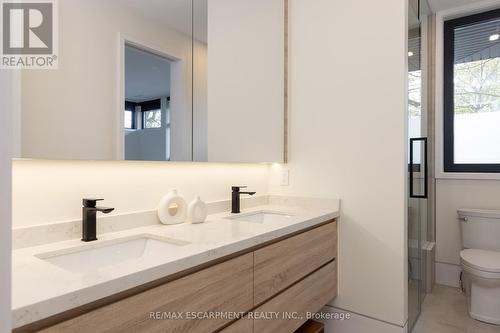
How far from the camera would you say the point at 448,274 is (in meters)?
2.84

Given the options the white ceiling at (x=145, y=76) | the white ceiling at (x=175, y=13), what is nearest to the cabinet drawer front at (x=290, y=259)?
the white ceiling at (x=145, y=76)

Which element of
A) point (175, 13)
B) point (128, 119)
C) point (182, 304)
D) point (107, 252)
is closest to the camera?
point (182, 304)

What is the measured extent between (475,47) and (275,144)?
2.19 metres

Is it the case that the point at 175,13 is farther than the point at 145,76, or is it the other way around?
the point at 175,13

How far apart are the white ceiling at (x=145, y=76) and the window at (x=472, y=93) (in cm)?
262

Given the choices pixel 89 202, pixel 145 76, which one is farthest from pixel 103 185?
pixel 145 76

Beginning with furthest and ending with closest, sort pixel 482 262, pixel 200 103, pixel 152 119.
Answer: pixel 482 262 → pixel 200 103 → pixel 152 119

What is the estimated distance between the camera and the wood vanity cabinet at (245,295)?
2.70 feet

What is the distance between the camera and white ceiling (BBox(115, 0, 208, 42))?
1407mm

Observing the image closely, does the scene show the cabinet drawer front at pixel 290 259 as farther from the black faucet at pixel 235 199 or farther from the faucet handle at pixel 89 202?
the faucet handle at pixel 89 202

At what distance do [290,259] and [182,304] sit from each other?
673 millimetres

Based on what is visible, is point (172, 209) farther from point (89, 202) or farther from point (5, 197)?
point (5, 197)

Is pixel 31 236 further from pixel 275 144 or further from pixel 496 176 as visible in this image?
pixel 496 176

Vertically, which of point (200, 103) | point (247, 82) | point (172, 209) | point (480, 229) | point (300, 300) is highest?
point (247, 82)
